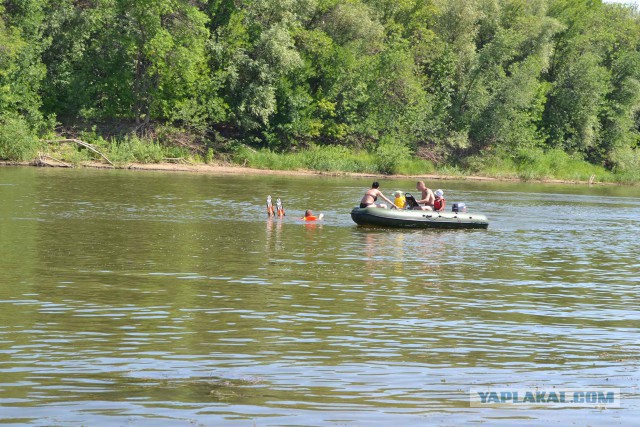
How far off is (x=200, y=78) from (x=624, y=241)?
36.3m

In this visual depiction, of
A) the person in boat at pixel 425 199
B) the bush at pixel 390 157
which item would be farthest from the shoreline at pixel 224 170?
the person in boat at pixel 425 199

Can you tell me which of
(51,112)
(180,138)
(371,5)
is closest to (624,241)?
(180,138)

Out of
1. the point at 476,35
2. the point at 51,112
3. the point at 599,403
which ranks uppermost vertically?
the point at 476,35

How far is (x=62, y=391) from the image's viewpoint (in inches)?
371

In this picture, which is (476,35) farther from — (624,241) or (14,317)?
(14,317)

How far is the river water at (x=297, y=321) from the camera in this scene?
30.5ft

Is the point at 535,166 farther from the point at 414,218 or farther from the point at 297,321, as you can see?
the point at 297,321

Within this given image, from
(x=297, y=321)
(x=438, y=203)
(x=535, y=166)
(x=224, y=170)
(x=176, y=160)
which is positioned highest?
(x=535, y=166)

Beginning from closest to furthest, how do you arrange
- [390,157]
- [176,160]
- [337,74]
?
[176,160]
[390,157]
[337,74]

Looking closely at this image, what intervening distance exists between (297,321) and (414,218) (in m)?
16.1

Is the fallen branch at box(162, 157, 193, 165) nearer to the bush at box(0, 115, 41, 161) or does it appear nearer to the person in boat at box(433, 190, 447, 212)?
the bush at box(0, 115, 41, 161)

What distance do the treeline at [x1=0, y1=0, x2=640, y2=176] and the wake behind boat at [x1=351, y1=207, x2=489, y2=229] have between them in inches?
1099

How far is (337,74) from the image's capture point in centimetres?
6488

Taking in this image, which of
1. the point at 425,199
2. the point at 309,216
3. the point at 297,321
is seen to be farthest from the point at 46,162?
the point at 297,321
